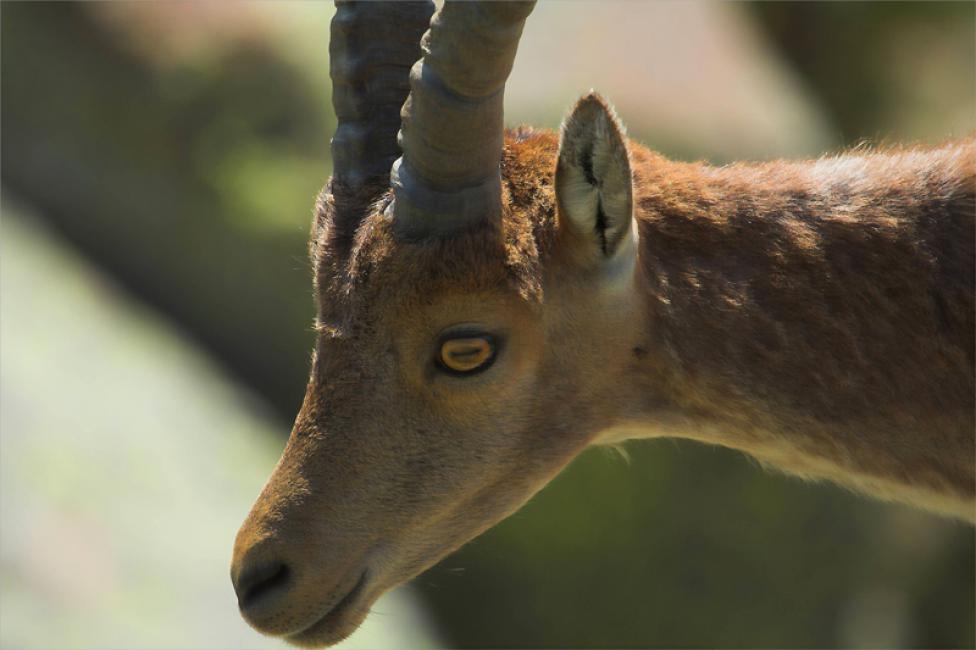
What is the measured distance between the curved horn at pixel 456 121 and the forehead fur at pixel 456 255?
89mm

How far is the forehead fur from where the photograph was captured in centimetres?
509

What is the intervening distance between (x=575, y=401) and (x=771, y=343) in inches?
35.8

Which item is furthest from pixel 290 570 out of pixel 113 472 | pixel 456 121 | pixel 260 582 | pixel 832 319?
pixel 113 472

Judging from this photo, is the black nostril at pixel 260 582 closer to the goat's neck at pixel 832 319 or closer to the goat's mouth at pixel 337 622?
the goat's mouth at pixel 337 622

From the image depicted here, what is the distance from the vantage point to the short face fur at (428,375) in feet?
16.8

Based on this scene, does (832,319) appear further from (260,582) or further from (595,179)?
(260,582)

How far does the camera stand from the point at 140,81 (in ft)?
46.0

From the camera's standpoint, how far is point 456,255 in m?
5.09

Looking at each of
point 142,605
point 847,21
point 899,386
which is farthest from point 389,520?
point 847,21

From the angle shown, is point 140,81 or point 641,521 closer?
point 641,521

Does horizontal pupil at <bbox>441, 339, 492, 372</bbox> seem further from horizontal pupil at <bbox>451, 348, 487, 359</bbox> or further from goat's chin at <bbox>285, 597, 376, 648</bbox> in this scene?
goat's chin at <bbox>285, 597, 376, 648</bbox>

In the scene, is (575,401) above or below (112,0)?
below

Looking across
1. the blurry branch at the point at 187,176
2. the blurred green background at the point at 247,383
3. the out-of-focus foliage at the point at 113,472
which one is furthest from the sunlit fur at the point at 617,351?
the blurry branch at the point at 187,176

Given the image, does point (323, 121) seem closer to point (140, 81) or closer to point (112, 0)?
point (140, 81)
